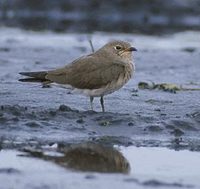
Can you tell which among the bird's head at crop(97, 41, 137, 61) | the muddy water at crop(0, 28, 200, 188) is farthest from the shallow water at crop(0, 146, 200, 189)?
the bird's head at crop(97, 41, 137, 61)

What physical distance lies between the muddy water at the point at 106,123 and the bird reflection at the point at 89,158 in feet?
0.25

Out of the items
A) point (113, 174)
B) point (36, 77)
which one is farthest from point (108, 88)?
point (113, 174)

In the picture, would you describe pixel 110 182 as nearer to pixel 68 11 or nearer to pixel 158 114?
pixel 158 114

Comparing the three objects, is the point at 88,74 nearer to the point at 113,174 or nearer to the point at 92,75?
the point at 92,75

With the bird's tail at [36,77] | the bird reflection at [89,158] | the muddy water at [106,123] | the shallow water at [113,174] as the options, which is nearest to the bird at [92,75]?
the bird's tail at [36,77]

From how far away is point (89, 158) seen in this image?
9.58 m

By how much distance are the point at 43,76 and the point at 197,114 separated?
2.16m

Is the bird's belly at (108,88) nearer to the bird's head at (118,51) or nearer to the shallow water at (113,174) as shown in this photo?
the bird's head at (118,51)

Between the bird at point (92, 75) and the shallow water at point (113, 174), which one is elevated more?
the bird at point (92, 75)

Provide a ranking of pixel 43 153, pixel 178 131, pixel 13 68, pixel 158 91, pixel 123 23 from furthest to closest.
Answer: pixel 123 23
pixel 13 68
pixel 158 91
pixel 178 131
pixel 43 153

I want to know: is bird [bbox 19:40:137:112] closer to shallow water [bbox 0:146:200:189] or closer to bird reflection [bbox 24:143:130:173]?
bird reflection [bbox 24:143:130:173]

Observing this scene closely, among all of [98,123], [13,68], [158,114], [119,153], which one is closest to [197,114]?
[158,114]

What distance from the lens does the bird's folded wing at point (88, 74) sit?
466 inches

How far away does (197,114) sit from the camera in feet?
38.8
